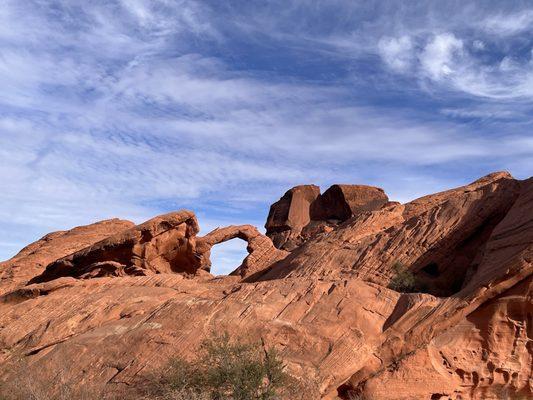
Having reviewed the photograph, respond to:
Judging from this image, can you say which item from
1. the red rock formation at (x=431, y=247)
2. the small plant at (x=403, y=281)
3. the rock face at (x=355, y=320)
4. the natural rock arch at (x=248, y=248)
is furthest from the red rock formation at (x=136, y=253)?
the small plant at (x=403, y=281)

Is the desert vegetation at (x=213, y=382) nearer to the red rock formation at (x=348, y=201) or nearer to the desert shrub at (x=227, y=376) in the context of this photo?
the desert shrub at (x=227, y=376)

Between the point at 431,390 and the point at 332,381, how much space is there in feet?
7.20

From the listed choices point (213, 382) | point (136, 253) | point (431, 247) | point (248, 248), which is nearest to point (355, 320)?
point (213, 382)

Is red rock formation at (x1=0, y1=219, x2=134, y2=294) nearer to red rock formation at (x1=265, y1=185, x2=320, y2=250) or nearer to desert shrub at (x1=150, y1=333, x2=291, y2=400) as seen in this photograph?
desert shrub at (x1=150, y1=333, x2=291, y2=400)

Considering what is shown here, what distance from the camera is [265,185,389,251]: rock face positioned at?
43094 millimetres

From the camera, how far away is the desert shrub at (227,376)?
10.7m

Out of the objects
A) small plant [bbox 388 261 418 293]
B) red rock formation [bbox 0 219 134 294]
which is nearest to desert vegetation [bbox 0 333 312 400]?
small plant [bbox 388 261 418 293]

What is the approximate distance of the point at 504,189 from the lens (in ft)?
61.8

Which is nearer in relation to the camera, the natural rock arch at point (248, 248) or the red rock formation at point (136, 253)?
the red rock formation at point (136, 253)

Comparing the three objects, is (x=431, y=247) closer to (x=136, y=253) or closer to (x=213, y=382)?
(x=213, y=382)

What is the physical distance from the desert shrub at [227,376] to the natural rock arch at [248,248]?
1209 centimetres

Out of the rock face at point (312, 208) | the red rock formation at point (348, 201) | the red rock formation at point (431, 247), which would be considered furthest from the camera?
the rock face at point (312, 208)

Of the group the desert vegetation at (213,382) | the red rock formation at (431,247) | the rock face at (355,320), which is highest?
the red rock formation at (431,247)

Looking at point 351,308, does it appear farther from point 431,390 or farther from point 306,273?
point 306,273
